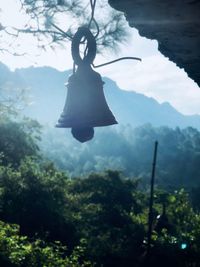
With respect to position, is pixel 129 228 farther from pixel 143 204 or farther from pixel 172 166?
pixel 172 166

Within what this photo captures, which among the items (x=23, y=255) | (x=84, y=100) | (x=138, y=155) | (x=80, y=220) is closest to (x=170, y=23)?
(x=84, y=100)

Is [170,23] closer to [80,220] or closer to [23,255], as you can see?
[23,255]

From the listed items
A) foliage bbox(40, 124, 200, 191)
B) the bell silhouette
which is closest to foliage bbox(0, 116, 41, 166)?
foliage bbox(40, 124, 200, 191)

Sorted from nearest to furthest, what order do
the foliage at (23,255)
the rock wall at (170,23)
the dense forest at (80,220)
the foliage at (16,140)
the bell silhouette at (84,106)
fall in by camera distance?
the rock wall at (170,23), the bell silhouette at (84,106), the foliage at (23,255), the dense forest at (80,220), the foliage at (16,140)

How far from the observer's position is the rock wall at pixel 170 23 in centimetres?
163

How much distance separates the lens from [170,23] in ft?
5.87

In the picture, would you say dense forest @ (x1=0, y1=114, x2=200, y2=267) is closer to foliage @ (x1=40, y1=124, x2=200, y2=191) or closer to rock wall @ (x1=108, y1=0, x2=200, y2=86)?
rock wall @ (x1=108, y1=0, x2=200, y2=86)

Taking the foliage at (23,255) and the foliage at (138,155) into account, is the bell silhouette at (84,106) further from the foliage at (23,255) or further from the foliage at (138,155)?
the foliage at (138,155)

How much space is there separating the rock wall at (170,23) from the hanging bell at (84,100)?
0.96 feet

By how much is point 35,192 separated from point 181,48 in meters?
10.3

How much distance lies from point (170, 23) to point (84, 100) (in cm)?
58

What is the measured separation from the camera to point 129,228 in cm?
1308

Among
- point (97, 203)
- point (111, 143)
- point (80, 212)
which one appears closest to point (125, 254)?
point (80, 212)

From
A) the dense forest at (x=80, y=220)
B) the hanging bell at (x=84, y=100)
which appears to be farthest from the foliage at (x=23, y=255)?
the hanging bell at (x=84, y=100)
